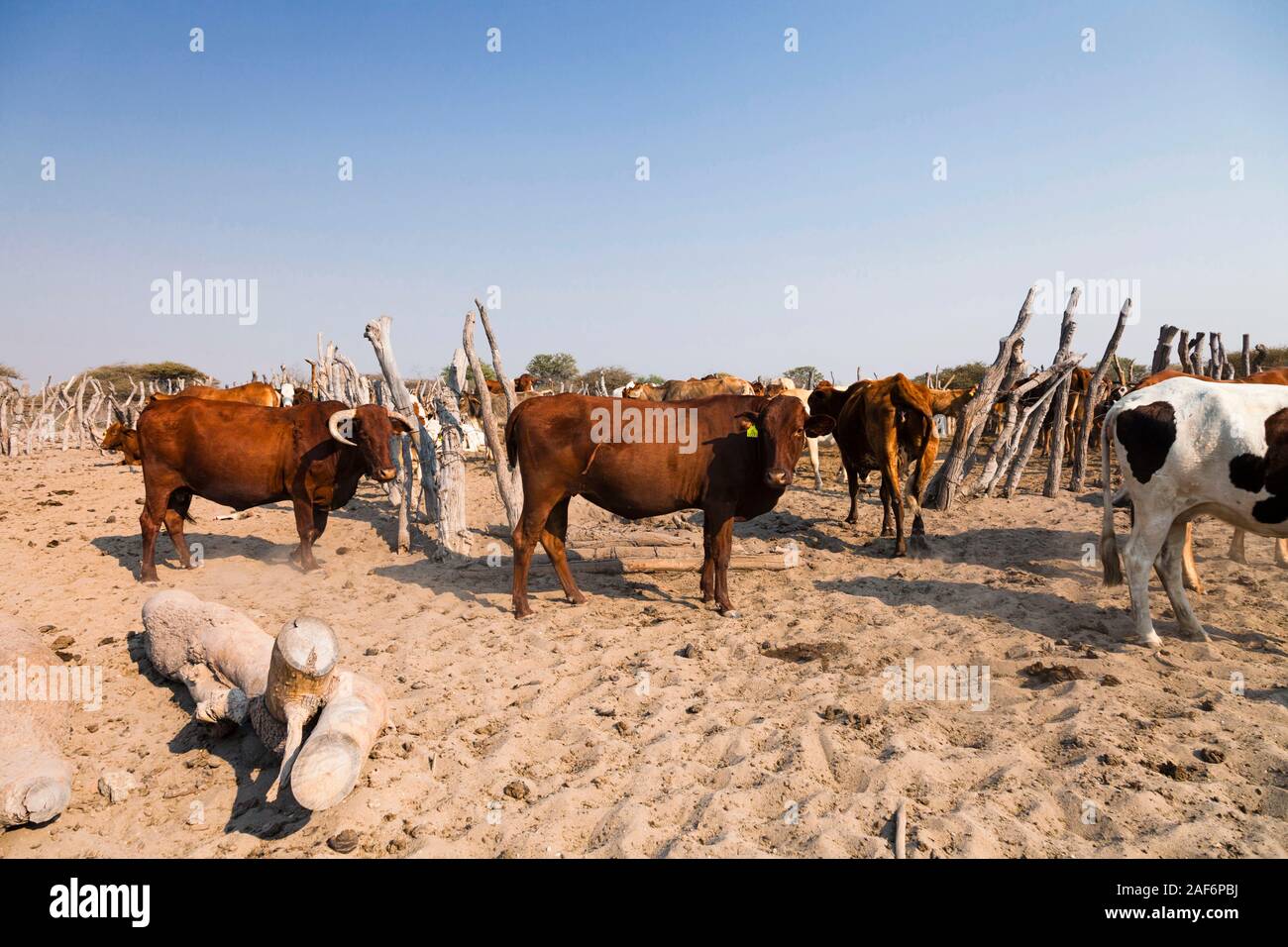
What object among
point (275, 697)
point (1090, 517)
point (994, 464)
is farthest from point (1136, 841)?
point (994, 464)

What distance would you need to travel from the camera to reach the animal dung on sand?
3123 mm

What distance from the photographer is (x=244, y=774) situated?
3.76m

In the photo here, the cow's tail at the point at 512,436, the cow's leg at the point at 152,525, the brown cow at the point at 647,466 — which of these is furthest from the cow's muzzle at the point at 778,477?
the cow's leg at the point at 152,525

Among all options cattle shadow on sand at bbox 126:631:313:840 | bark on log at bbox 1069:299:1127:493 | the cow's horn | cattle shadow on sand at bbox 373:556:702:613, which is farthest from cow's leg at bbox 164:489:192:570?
bark on log at bbox 1069:299:1127:493

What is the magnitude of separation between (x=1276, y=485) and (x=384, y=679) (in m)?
6.47

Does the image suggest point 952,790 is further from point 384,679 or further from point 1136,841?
point 384,679

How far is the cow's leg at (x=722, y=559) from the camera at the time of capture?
251 inches

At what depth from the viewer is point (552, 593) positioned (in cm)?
721

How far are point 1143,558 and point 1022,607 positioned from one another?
1.06 meters

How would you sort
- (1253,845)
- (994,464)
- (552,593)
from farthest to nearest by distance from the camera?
(994,464), (552,593), (1253,845)

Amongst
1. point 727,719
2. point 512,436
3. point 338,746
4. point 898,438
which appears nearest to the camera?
point 338,746

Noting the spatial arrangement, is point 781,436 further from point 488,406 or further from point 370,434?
point 370,434

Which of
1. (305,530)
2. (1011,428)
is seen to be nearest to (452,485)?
(305,530)
